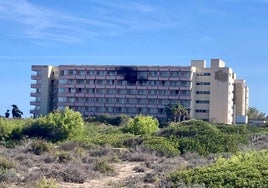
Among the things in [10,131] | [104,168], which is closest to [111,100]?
[10,131]

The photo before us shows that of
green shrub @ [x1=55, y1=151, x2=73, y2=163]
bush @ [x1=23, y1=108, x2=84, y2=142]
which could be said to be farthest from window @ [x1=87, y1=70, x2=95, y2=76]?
green shrub @ [x1=55, y1=151, x2=73, y2=163]

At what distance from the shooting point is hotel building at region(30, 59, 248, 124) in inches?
4117

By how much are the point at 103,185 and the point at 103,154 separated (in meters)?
12.0

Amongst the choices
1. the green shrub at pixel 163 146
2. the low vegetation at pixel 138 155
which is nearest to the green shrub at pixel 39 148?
the low vegetation at pixel 138 155

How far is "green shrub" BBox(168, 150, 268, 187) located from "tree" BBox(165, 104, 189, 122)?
77.7 metres

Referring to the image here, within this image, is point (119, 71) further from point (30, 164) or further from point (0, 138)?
point (30, 164)

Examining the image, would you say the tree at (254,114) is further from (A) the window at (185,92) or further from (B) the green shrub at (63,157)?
(B) the green shrub at (63,157)

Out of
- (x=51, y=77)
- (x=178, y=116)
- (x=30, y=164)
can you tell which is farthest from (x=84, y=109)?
(x=30, y=164)

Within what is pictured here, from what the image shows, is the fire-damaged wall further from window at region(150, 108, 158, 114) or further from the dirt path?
the dirt path

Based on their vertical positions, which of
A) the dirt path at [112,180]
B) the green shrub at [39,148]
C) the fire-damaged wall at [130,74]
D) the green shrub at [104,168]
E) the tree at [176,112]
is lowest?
the dirt path at [112,180]

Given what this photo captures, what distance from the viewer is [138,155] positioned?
31.2m

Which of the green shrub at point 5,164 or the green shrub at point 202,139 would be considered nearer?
the green shrub at point 5,164

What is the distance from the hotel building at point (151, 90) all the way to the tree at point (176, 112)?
3.13 metres

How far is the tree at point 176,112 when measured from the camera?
9728cm
